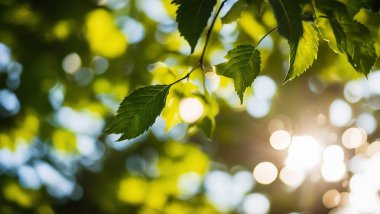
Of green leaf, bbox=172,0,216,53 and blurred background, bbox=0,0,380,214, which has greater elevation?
green leaf, bbox=172,0,216,53

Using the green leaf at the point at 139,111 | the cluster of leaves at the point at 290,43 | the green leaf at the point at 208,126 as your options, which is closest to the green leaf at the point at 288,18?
the cluster of leaves at the point at 290,43

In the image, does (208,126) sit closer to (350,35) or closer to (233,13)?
(233,13)

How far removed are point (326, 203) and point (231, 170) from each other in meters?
1.96

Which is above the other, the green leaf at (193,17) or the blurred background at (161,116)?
the green leaf at (193,17)

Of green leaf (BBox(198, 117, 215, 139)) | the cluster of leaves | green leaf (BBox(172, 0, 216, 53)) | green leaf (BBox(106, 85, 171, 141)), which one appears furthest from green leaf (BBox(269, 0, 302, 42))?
green leaf (BBox(198, 117, 215, 139))

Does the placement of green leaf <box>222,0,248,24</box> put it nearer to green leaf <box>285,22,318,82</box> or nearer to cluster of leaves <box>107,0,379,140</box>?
cluster of leaves <box>107,0,379,140</box>

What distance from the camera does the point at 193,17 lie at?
63cm

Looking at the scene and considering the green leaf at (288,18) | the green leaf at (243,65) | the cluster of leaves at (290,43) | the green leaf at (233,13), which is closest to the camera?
the green leaf at (288,18)

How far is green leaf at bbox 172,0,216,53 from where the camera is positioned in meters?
0.62

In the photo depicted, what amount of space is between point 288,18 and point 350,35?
0.19 metres

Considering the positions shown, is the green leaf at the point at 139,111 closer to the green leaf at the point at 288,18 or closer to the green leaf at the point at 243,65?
the green leaf at the point at 243,65

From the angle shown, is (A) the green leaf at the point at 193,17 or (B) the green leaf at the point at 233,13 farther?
(B) the green leaf at the point at 233,13

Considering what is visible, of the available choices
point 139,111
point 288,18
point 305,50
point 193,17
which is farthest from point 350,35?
point 139,111

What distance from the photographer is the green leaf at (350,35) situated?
62cm
